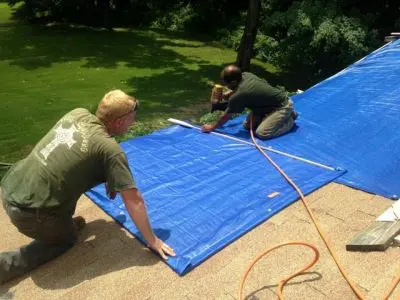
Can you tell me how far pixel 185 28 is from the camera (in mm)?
19250

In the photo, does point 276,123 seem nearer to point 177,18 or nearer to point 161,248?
point 161,248

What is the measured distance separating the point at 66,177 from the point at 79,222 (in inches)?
34.0

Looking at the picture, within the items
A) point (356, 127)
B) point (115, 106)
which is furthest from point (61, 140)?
point (356, 127)

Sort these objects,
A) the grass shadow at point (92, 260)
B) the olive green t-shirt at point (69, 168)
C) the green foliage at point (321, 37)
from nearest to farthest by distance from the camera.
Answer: the olive green t-shirt at point (69, 168), the grass shadow at point (92, 260), the green foliage at point (321, 37)

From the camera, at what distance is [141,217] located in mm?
3047

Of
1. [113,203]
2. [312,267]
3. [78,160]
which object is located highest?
[78,160]

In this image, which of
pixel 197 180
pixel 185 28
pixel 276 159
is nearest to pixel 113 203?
pixel 197 180

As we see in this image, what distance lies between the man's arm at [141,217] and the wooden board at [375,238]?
1439 mm

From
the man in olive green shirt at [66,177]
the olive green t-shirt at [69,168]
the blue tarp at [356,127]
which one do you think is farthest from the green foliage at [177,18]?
the olive green t-shirt at [69,168]

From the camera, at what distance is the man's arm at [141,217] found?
297cm

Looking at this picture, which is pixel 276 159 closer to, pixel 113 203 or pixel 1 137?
pixel 113 203

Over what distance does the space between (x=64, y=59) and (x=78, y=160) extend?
11379 mm

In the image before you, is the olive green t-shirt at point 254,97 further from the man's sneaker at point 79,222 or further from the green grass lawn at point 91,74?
the man's sneaker at point 79,222

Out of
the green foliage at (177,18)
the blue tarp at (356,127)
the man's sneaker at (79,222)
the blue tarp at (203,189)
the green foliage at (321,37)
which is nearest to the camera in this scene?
the blue tarp at (203,189)
